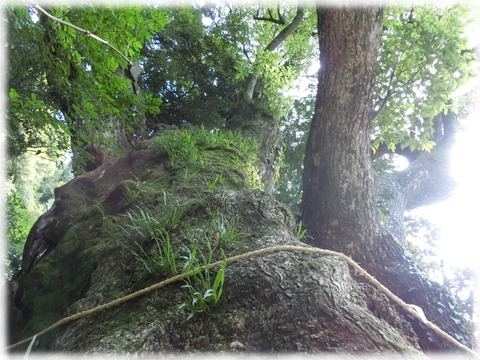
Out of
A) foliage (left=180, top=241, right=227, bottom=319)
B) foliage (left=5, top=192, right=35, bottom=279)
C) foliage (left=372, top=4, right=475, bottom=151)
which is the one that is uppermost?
foliage (left=372, top=4, right=475, bottom=151)

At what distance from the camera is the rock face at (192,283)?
1293mm

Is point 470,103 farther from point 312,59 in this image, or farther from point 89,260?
point 89,260

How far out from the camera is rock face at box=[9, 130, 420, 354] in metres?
1.29

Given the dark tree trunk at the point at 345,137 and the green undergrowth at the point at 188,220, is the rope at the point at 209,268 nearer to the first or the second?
the green undergrowth at the point at 188,220

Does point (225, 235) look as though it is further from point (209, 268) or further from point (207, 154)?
point (207, 154)

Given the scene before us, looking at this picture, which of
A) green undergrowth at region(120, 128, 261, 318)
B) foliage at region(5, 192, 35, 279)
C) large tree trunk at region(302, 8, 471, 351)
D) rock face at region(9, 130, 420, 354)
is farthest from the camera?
foliage at region(5, 192, 35, 279)

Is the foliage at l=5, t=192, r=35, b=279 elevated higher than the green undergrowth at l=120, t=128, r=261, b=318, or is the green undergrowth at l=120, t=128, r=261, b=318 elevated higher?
the green undergrowth at l=120, t=128, r=261, b=318

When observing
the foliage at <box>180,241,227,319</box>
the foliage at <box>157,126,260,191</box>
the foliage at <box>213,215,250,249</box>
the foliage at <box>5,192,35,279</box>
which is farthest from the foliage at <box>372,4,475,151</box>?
the foliage at <box>5,192,35,279</box>

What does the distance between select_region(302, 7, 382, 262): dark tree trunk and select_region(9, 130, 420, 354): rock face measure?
61cm

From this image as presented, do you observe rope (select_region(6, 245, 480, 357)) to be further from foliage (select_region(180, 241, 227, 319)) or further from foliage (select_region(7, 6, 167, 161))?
foliage (select_region(7, 6, 167, 161))

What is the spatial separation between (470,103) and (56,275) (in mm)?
8042

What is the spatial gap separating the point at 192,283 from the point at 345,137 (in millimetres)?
1950

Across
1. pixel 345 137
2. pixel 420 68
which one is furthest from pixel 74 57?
pixel 420 68

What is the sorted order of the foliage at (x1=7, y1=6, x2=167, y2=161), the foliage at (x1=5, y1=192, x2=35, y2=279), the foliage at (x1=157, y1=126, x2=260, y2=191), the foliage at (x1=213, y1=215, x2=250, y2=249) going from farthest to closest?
the foliage at (x1=5, y1=192, x2=35, y2=279), the foliage at (x1=157, y1=126, x2=260, y2=191), the foliage at (x1=7, y1=6, x2=167, y2=161), the foliage at (x1=213, y1=215, x2=250, y2=249)
